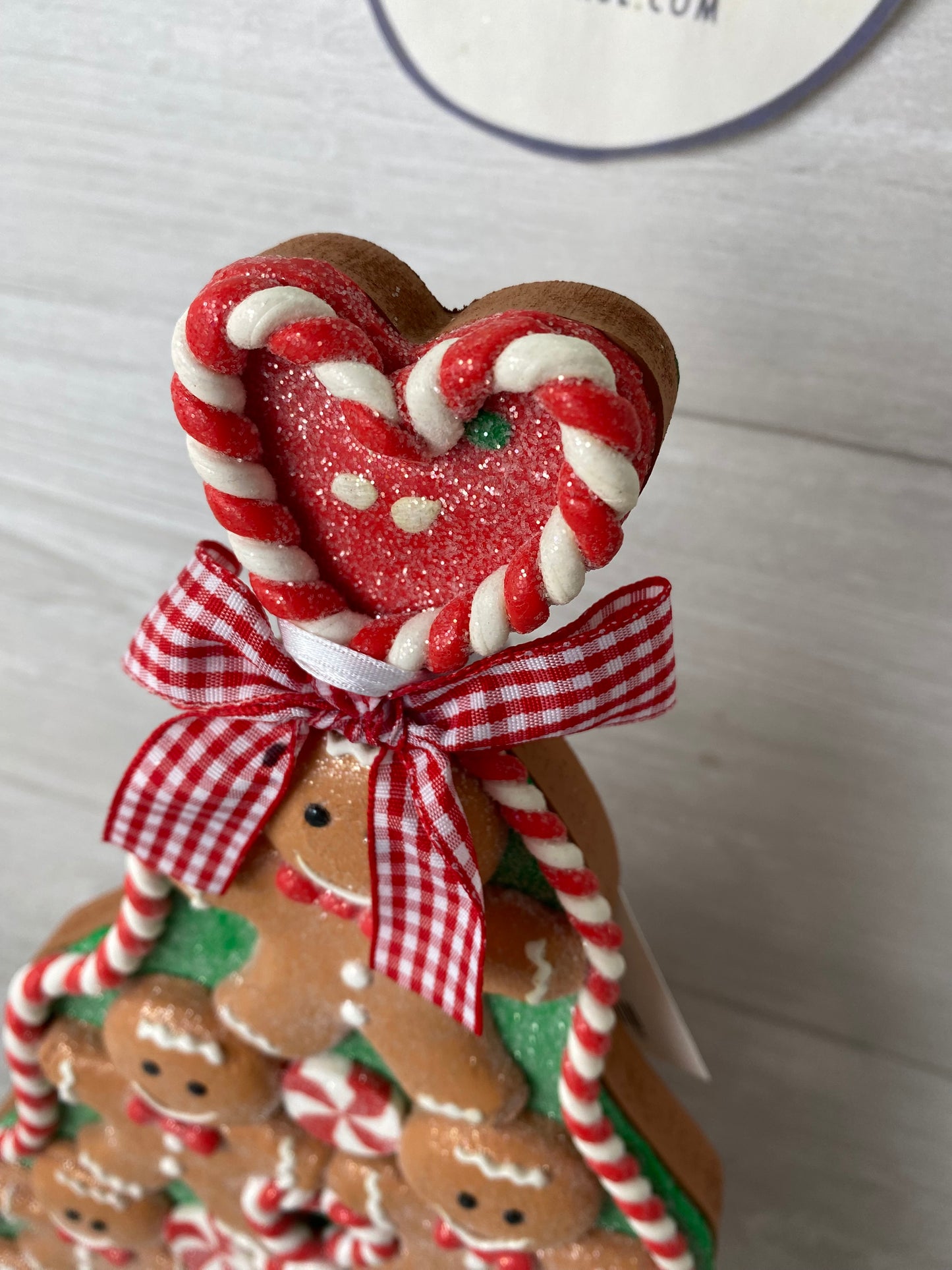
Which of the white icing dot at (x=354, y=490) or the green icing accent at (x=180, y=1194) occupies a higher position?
the white icing dot at (x=354, y=490)

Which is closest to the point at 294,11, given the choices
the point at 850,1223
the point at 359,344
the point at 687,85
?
the point at 687,85

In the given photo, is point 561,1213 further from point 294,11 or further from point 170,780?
point 294,11

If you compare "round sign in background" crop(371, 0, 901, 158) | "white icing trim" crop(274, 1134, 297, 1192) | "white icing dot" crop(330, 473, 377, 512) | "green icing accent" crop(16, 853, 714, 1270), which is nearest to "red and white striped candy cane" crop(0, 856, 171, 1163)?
"green icing accent" crop(16, 853, 714, 1270)

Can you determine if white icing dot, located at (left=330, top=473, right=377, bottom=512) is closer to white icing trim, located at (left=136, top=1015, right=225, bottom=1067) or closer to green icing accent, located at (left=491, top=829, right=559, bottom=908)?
green icing accent, located at (left=491, top=829, right=559, bottom=908)

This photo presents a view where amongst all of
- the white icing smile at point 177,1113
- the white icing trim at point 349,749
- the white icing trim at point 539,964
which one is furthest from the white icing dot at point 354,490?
the white icing smile at point 177,1113

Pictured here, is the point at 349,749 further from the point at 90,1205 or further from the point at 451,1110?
the point at 90,1205

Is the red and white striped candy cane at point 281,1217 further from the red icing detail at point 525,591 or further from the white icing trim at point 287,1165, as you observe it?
the red icing detail at point 525,591
